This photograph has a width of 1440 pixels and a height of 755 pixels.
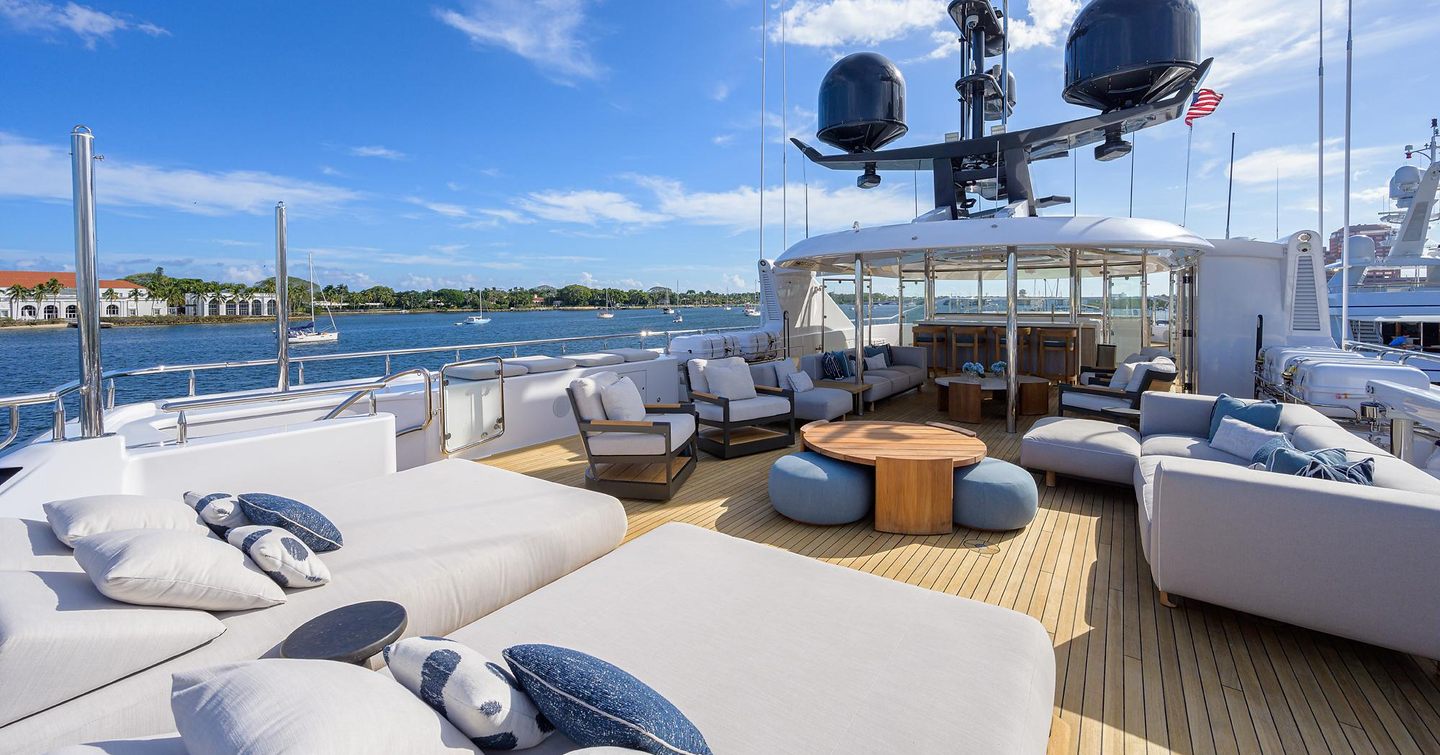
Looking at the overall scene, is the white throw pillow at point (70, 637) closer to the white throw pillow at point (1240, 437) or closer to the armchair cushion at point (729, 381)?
the armchair cushion at point (729, 381)

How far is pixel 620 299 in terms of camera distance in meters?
58.4

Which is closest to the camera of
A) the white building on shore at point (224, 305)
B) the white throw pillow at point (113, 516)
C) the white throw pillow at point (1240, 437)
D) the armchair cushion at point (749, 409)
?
the white throw pillow at point (113, 516)

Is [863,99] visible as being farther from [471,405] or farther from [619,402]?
[471,405]

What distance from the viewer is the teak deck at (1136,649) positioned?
192 cm

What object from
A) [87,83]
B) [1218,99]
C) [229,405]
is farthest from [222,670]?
[87,83]

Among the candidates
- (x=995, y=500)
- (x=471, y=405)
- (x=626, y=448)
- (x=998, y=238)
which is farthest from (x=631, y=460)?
(x=998, y=238)

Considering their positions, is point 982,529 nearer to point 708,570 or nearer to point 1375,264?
point 708,570

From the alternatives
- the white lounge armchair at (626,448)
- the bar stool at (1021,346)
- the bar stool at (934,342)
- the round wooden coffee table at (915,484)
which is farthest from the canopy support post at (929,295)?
the round wooden coffee table at (915,484)

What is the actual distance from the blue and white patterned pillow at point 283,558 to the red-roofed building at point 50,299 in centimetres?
4179

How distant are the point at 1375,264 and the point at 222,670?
2548cm

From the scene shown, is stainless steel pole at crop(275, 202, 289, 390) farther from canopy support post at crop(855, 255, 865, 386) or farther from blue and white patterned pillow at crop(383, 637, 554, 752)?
canopy support post at crop(855, 255, 865, 386)

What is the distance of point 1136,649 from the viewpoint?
7.82ft

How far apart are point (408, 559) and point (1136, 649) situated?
281 cm

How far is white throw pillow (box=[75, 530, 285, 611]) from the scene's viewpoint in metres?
1.49
